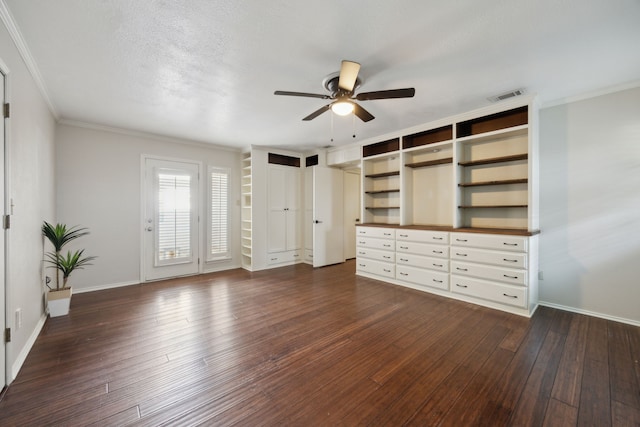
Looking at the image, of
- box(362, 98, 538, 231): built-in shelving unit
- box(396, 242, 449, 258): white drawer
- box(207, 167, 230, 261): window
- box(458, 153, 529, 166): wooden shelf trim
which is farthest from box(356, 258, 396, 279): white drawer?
box(207, 167, 230, 261): window

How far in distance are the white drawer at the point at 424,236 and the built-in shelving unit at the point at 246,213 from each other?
9.94ft

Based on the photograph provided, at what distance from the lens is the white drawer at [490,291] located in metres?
2.91

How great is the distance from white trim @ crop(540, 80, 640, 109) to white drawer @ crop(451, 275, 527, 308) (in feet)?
7.47

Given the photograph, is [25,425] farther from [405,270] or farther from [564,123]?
[564,123]

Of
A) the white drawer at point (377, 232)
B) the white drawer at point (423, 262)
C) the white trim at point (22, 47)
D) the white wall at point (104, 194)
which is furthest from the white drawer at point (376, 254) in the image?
the white trim at point (22, 47)

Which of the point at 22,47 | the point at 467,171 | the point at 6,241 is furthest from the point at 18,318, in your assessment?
the point at 467,171

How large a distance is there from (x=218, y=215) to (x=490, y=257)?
4.61 m

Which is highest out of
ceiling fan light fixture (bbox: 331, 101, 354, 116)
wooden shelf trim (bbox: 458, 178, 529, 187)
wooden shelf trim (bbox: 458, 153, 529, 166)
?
ceiling fan light fixture (bbox: 331, 101, 354, 116)

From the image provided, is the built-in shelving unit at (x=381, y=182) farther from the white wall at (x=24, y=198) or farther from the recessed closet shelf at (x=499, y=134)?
the white wall at (x=24, y=198)

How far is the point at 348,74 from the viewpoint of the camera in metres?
2.06

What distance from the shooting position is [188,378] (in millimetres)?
1864

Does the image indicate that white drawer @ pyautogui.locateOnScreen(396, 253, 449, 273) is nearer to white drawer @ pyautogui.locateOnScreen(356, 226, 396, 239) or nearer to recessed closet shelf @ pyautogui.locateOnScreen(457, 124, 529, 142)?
white drawer @ pyautogui.locateOnScreen(356, 226, 396, 239)

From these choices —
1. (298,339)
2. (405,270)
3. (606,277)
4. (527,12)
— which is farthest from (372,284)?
(527,12)

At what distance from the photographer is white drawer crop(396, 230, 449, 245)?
3.55m
